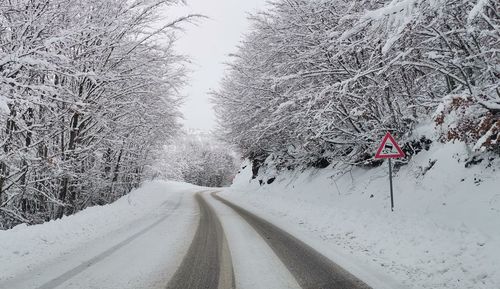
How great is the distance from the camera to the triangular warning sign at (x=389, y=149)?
418 inches

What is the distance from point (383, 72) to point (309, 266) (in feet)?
23.6

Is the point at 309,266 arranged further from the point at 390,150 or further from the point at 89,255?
the point at 390,150

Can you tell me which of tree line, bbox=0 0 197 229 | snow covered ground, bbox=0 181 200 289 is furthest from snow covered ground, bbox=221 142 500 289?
tree line, bbox=0 0 197 229

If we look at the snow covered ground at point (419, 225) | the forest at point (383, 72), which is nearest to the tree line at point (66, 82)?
the forest at point (383, 72)

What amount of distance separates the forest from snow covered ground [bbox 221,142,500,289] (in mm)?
885

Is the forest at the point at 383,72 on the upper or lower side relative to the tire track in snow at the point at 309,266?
upper

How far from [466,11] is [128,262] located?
8.19 m

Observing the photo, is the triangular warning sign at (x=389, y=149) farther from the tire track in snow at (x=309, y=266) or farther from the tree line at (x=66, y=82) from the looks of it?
the tree line at (x=66, y=82)

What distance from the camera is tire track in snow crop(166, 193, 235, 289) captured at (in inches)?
213

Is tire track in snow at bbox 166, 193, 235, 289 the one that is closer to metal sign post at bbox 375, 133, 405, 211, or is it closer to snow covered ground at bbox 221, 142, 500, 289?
snow covered ground at bbox 221, 142, 500, 289

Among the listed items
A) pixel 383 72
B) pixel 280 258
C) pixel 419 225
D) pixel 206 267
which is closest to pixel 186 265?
pixel 206 267

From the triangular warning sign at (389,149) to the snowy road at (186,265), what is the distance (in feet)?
11.9

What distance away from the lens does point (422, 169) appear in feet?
37.0

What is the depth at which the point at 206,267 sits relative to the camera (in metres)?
6.45
